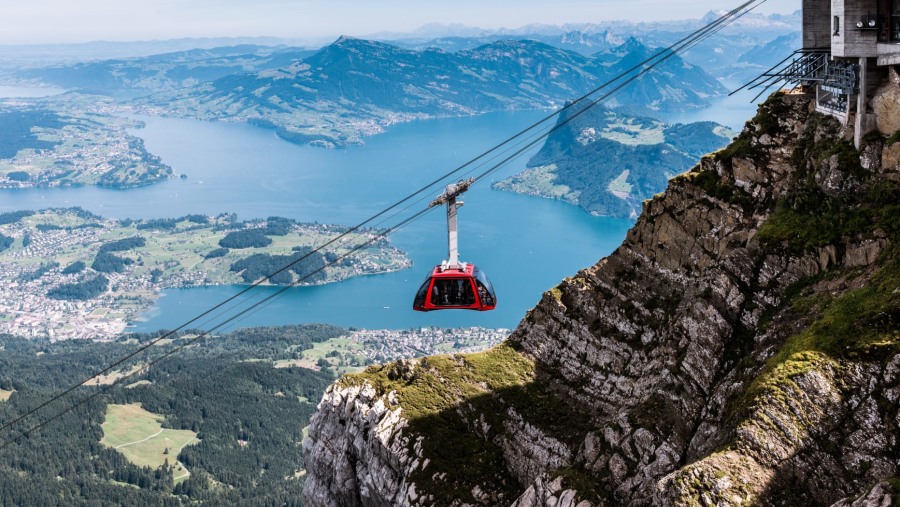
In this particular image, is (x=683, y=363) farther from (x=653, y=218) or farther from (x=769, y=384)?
(x=653, y=218)

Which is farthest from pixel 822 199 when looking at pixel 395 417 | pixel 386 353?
pixel 386 353

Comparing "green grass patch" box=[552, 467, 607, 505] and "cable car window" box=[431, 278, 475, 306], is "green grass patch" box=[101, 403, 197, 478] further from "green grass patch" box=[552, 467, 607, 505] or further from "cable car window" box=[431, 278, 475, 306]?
"green grass patch" box=[552, 467, 607, 505]

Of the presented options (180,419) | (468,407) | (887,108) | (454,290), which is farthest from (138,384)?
(887,108)

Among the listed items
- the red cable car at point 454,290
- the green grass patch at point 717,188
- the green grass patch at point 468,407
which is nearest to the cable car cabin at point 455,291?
Answer: the red cable car at point 454,290

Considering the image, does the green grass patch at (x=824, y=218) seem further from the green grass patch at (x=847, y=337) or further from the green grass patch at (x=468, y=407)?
the green grass patch at (x=468, y=407)

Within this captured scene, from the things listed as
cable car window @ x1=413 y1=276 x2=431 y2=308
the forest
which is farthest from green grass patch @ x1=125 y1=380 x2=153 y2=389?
cable car window @ x1=413 y1=276 x2=431 y2=308

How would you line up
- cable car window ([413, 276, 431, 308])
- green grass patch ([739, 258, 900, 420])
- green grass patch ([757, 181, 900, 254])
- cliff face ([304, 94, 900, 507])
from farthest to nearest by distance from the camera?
1. cable car window ([413, 276, 431, 308])
2. green grass patch ([757, 181, 900, 254])
3. green grass patch ([739, 258, 900, 420])
4. cliff face ([304, 94, 900, 507])

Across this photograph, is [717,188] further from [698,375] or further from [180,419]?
[180,419]
